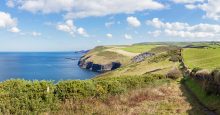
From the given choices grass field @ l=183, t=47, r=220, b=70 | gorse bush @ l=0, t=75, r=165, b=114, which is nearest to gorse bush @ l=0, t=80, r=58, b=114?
gorse bush @ l=0, t=75, r=165, b=114

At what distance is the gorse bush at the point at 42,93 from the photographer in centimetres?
2194

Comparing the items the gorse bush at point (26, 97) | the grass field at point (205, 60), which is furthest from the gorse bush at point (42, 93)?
the grass field at point (205, 60)

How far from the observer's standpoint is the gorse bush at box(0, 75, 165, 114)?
21938 millimetres

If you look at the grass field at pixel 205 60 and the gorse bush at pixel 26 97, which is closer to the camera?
the gorse bush at pixel 26 97

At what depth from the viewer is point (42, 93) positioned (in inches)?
977

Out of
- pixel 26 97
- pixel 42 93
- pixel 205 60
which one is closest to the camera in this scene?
pixel 26 97

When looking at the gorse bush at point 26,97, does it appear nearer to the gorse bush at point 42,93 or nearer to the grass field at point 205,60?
the gorse bush at point 42,93

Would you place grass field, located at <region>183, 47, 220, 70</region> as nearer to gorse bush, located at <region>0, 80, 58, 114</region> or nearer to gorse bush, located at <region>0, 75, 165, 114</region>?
gorse bush, located at <region>0, 75, 165, 114</region>

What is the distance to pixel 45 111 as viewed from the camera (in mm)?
22406

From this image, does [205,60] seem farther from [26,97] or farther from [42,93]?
[26,97]

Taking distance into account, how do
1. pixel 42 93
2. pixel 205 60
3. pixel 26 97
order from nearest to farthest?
pixel 26 97 < pixel 42 93 < pixel 205 60

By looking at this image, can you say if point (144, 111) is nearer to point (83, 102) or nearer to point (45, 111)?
point (83, 102)

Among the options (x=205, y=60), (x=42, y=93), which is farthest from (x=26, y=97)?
(x=205, y=60)

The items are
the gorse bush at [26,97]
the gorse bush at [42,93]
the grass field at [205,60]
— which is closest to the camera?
the gorse bush at [26,97]
